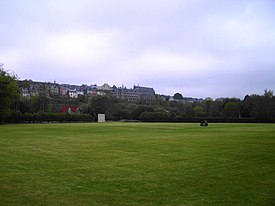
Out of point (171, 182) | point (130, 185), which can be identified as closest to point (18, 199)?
point (130, 185)

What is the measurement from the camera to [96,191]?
936 centimetres

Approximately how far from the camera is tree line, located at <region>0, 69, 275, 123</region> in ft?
252

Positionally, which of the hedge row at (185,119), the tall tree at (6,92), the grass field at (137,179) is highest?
the tall tree at (6,92)

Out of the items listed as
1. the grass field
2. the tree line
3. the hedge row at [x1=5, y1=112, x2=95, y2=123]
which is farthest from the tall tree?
the grass field

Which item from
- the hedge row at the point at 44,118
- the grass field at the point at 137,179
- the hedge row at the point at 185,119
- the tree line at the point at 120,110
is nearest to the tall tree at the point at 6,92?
the tree line at the point at 120,110

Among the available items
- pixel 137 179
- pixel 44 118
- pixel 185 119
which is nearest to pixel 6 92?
pixel 44 118

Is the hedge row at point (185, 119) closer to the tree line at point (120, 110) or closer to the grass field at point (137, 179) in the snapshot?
the tree line at point (120, 110)

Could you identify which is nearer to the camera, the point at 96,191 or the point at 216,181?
the point at 96,191

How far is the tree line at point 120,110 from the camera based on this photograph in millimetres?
76938

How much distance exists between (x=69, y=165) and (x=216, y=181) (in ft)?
20.2

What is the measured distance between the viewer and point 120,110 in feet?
389

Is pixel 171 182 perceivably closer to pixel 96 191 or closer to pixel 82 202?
pixel 96 191

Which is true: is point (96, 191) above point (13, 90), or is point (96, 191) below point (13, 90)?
below

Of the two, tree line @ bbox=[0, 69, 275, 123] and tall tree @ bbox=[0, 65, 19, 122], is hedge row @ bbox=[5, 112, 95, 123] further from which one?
tall tree @ bbox=[0, 65, 19, 122]
